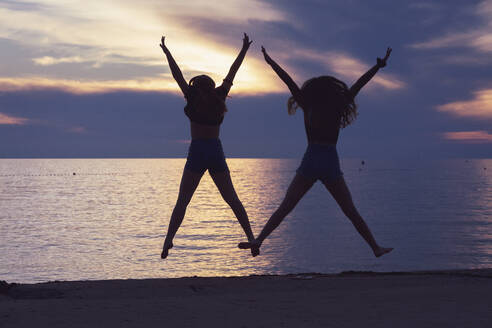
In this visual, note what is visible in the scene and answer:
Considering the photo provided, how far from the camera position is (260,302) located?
696 cm

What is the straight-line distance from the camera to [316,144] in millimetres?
7215

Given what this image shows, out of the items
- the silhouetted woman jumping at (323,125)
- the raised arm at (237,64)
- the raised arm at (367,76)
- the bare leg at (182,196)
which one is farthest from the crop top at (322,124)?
the bare leg at (182,196)

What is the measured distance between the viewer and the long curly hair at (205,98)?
7.42m

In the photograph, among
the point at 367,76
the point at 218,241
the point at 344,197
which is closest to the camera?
the point at 367,76

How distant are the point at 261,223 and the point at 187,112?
6050 cm

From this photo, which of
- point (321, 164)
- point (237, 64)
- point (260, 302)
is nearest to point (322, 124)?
point (321, 164)

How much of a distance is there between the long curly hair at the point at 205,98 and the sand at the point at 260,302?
2.73 meters

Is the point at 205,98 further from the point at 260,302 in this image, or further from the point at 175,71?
the point at 260,302

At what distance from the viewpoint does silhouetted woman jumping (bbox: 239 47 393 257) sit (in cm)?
715

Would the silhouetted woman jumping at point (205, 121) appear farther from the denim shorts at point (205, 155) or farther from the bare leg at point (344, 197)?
the bare leg at point (344, 197)

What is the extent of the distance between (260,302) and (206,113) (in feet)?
9.11

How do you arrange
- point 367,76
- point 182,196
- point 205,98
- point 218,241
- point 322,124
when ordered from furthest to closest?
point 218,241, point 182,196, point 205,98, point 322,124, point 367,76

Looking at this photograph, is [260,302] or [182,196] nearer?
[260,302]

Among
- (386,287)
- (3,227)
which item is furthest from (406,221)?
(386,287)
